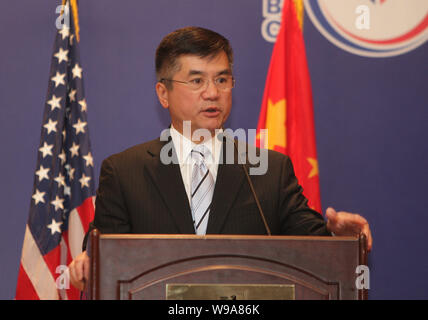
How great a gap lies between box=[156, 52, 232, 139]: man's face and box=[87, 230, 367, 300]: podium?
3.16ft

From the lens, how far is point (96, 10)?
3836 millimetres

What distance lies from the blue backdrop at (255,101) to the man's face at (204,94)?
148 centimetres

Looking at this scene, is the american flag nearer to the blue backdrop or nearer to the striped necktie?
the blue backdrop

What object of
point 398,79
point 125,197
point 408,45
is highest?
point 408,45

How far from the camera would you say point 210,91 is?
91.3 inches

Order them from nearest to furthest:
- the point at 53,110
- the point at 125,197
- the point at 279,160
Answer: the point at 125,197 → the point at 279,160 → the point at 53,110

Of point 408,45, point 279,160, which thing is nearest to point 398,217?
point 408,45

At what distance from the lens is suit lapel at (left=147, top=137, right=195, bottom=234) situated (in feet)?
6.92

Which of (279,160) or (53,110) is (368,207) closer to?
(279,160)

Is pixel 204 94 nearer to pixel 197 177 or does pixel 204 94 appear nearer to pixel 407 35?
pixel 197 177

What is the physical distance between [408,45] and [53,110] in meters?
2.55

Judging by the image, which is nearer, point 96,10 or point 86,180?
point 86,180

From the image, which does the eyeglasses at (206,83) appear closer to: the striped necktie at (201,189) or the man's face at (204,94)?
the man's face at (204,94)

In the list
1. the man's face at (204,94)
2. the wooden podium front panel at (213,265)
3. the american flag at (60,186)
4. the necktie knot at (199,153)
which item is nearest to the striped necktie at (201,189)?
the necktie knot at (199,153)
